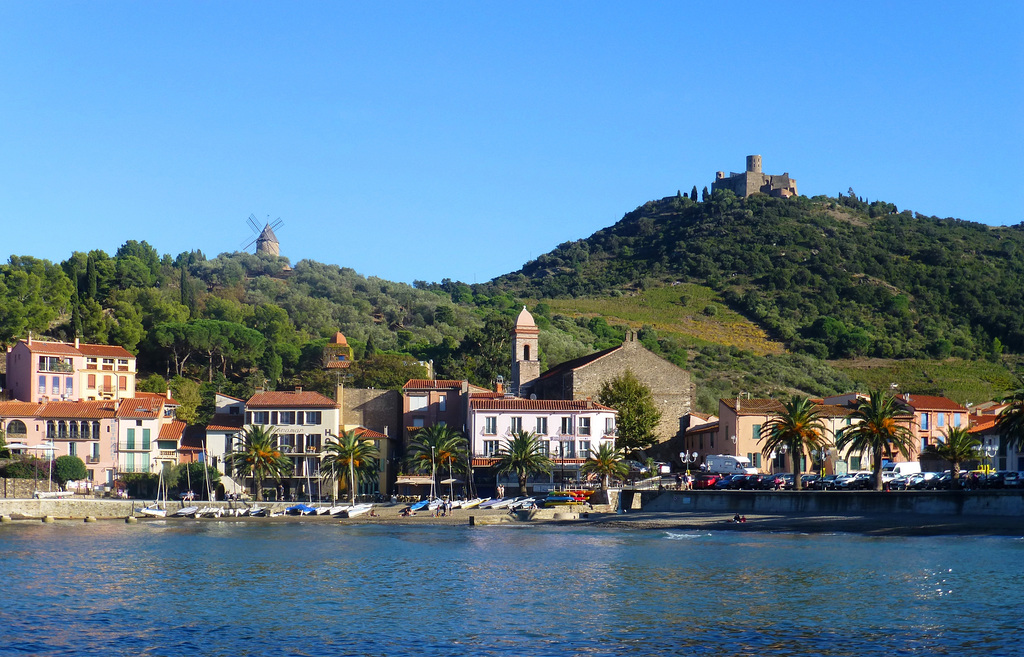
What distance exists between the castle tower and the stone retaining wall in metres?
25.1

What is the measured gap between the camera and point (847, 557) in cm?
4897

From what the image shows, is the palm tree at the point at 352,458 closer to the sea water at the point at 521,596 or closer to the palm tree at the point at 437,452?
the palm tree at the point at 437,452

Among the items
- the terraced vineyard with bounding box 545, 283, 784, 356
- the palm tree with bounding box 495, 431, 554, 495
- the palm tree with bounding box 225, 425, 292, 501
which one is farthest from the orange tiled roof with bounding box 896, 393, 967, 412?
the terraced vineyard with bounding box 545, 283, 784, 356

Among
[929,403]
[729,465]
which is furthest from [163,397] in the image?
[929,403]

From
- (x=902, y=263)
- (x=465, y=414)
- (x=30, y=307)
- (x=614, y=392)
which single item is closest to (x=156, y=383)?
(x=30, y=307)

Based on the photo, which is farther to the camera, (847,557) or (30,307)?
(30,307)

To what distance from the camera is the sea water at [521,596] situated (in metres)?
32.4

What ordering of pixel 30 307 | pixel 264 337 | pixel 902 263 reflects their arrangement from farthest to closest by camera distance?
pixel 902 263
pixel 264 337
pixel 30 307

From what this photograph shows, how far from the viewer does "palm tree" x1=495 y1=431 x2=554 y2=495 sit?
82.4 meters

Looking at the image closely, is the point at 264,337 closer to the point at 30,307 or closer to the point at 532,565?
the point at 30,307

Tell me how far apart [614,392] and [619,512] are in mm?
15980

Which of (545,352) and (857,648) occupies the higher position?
(545,352)

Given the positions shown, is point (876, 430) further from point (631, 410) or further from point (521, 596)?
point (521, 596)

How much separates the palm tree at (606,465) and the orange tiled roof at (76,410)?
38256 mm
